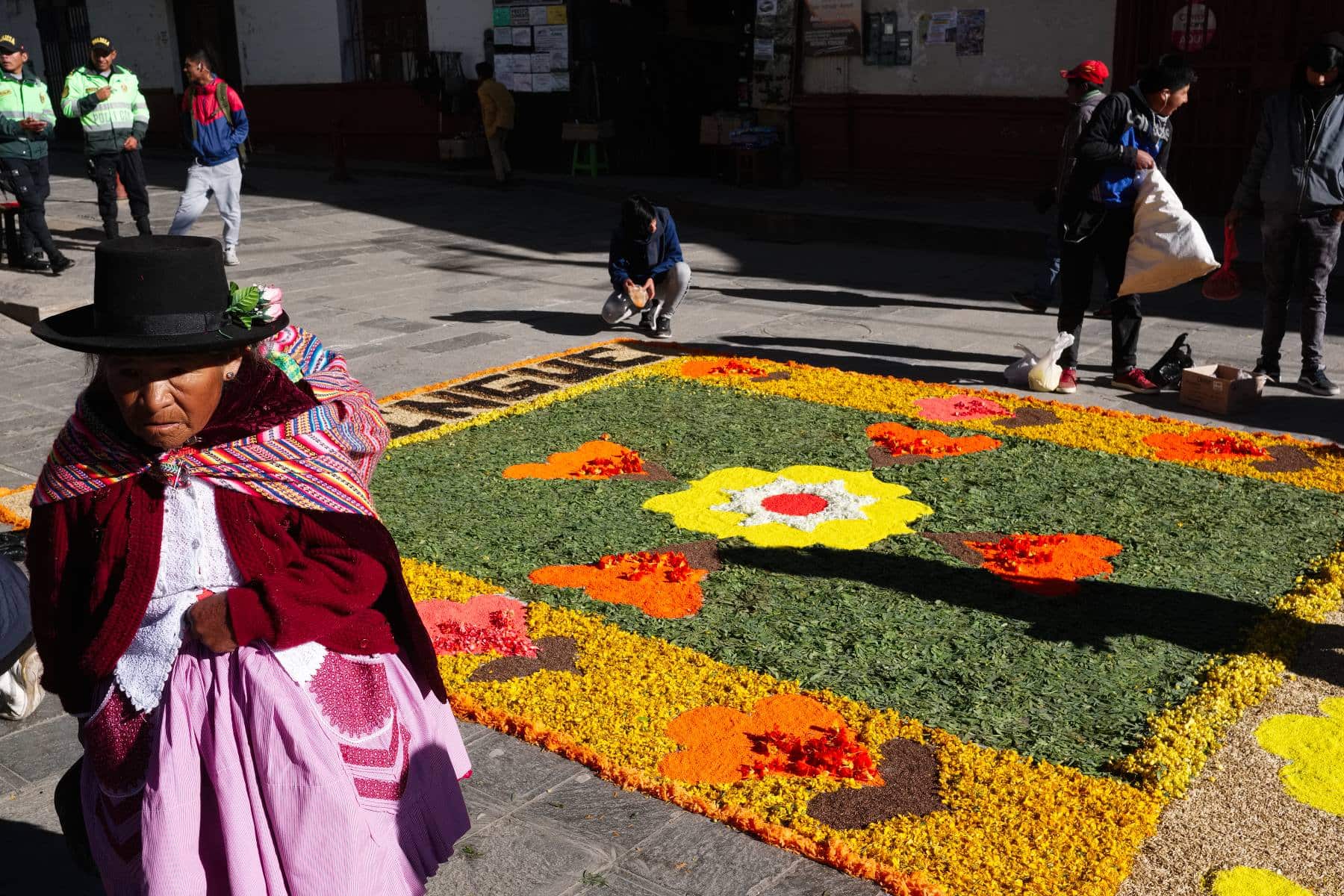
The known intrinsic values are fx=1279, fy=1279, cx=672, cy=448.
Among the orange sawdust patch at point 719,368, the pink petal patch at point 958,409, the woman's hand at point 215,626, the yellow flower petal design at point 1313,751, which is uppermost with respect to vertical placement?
the woman's hand at point 215,626

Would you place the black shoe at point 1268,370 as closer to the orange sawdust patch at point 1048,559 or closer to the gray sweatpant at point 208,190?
the orange sawdust patch at point 1048,559

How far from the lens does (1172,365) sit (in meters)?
7.04

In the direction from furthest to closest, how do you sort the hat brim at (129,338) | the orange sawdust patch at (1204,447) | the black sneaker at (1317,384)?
the black sneaker at (1317,384) → the orange sawdust patch at (1204,447) → the hat brim at (129,338)

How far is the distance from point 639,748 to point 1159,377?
4.76 meters

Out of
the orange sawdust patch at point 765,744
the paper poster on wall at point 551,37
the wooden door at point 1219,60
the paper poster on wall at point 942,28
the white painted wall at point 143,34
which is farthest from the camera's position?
the white painted wall at point 143,34

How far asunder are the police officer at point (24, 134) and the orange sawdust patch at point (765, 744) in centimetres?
897

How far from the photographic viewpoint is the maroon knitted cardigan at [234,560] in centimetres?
204

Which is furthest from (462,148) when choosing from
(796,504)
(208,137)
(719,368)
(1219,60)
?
(796,504)

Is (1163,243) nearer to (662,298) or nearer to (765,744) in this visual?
(662,298)

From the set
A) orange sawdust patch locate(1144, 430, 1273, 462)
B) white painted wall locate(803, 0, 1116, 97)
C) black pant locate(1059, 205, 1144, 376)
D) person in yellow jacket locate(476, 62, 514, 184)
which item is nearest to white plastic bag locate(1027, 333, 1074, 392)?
black pant locate(1059, 205, 1144, 376)

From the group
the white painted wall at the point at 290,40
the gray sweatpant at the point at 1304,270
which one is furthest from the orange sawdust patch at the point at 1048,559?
the white painted wall at the point at 290,40

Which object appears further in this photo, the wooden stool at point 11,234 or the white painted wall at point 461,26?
the white painted wall at point 461,26

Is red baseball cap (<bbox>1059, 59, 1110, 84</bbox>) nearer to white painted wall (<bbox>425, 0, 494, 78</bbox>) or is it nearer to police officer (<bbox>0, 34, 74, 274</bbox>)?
police officer (<bbox>0, 34, 74, 274</bbox>)

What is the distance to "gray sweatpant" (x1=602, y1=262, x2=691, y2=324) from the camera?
8492 mm
